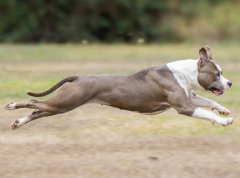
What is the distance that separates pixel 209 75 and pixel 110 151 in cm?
183

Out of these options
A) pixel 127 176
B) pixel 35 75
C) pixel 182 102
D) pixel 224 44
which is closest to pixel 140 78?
pixel 182 102

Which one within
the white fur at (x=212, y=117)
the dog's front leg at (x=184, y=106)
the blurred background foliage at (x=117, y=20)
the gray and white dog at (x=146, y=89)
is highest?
the blurred background foliage at (x=117, y=20)

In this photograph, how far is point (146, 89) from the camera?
21.4 ft

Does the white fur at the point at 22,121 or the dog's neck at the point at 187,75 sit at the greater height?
the dog's neck at the point at 187,75

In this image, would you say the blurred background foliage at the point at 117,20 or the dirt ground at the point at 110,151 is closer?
the dirt ground at the point at 110,151

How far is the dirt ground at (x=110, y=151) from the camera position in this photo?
509 centimetres

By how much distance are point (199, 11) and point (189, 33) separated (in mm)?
1965

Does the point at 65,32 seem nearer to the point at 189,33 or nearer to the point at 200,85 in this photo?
the point at 189,33

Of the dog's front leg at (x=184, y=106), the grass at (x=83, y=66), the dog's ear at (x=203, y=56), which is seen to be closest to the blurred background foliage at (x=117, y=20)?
the grass at (x=83, y=66)

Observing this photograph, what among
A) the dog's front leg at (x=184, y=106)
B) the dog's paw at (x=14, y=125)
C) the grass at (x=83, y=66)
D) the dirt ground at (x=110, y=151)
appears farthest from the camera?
the grass at (x=83, y=66)

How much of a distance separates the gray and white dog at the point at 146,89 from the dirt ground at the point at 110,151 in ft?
1.41

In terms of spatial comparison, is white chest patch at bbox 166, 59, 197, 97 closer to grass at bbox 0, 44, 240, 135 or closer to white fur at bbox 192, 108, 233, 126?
white fur at bbox 192, 108, 233, 126

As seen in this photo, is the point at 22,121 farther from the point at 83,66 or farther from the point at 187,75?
the point at 83,66

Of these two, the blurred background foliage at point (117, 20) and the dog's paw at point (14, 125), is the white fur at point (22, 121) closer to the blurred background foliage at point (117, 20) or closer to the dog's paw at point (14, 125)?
the dog's paw at point (14, 125)
